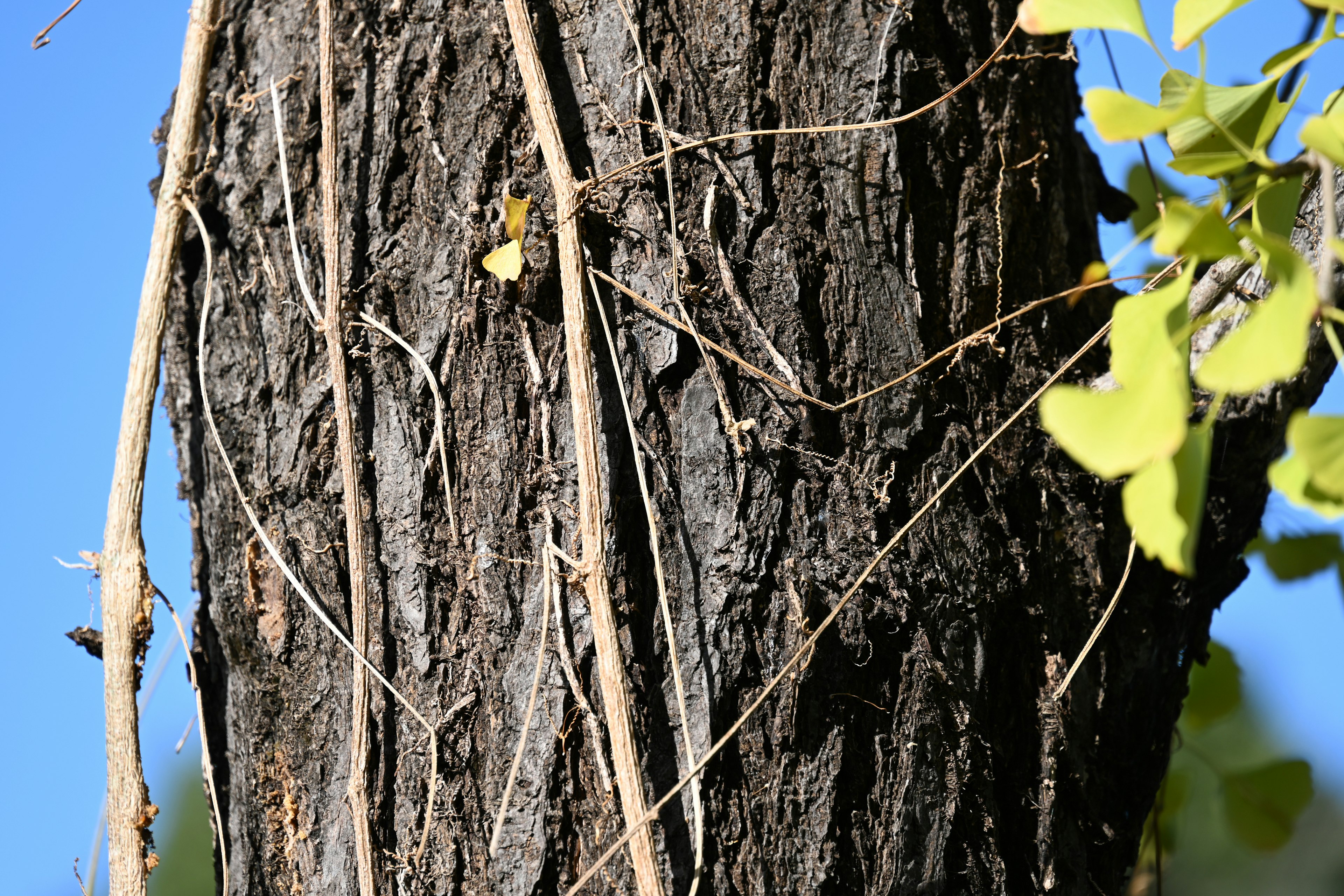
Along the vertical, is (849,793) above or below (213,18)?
below

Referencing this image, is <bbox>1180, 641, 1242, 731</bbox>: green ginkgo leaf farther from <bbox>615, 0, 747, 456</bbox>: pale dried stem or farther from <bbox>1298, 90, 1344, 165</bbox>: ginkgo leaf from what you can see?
<bbox>1298, 90, 1344, 165</bbox>: ginkgo leaf

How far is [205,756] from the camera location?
2.56 ft

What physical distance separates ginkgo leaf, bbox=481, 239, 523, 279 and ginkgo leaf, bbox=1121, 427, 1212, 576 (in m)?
0.46

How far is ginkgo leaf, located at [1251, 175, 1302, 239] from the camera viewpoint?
463mm

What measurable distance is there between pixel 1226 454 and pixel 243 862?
962 millimetres

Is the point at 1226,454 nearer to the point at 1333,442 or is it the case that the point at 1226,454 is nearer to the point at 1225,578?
the point at 1225,578

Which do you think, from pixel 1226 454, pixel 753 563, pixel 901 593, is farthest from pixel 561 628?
pixel 1226 454

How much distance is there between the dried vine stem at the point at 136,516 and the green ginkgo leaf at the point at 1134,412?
30.6 inches

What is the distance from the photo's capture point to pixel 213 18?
831 mm

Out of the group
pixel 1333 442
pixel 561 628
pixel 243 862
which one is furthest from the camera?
pixel 243 862

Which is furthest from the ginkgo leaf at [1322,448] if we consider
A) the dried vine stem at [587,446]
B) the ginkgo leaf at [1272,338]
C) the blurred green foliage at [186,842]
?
the blurred green foliage at [186,842]

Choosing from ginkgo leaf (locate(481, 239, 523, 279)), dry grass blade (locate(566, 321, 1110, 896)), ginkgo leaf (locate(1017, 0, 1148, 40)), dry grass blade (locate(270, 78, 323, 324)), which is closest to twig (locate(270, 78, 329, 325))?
dry grass blade (locate(270, 78, 323, 324))

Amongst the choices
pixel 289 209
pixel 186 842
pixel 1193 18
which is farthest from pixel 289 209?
pixel 186 842

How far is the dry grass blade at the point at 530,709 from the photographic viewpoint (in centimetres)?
62
